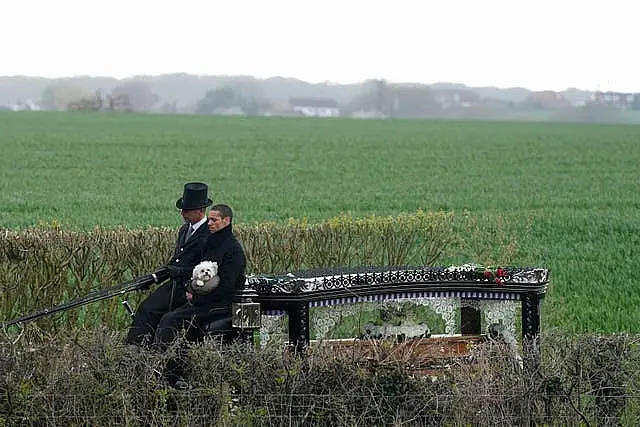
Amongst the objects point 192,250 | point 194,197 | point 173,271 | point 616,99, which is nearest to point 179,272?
point 173,271

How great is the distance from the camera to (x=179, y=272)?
352 inches

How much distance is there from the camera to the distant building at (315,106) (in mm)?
116625

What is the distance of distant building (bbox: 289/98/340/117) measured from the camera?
117 metres

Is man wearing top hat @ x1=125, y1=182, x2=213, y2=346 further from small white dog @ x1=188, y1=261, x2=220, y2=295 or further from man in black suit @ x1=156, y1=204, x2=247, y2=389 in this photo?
small white dog @ x1=188, y1=261, x2=220, y2=295

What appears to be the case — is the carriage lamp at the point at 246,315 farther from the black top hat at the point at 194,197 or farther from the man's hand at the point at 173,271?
the black top hat at the point at 194,197

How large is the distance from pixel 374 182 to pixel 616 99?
4197 centimetres

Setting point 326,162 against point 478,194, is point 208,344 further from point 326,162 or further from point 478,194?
point 326,162

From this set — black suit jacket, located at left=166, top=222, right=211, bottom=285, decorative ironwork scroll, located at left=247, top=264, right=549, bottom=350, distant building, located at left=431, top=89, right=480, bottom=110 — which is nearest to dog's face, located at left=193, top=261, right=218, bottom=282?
decorative ironwork scroll, located at left=247, top=264, right=549, bottom=350

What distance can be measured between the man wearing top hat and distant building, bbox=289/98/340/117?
105937 millimetres

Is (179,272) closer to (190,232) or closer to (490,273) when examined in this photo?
(190,232)

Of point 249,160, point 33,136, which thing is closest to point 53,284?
point 249,160

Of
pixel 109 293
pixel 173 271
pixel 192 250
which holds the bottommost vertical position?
pixel 109 293

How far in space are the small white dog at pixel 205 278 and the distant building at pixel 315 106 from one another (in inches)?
4201

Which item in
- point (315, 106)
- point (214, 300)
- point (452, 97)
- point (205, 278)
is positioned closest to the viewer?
point (205, 278)
